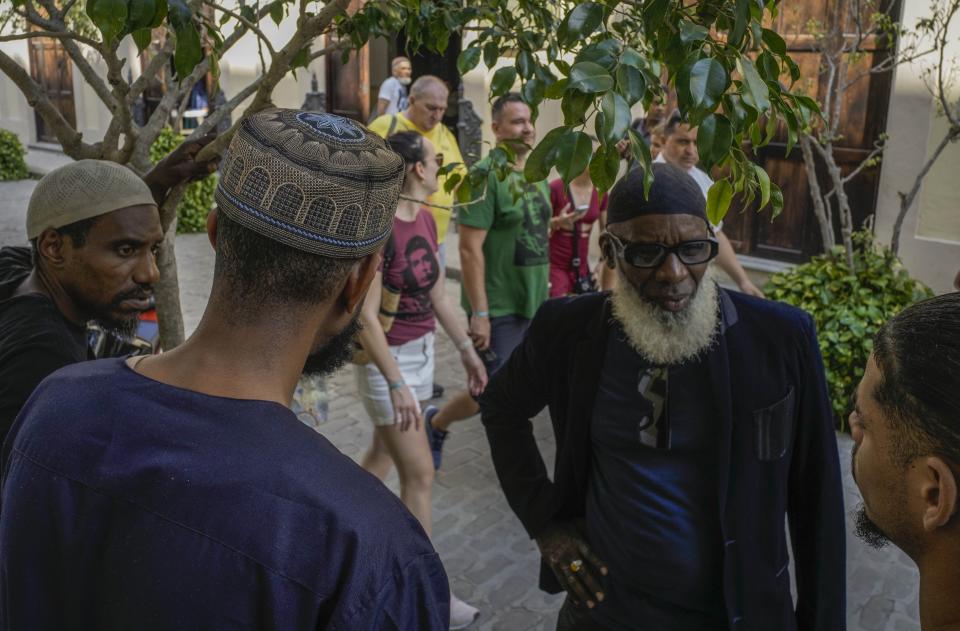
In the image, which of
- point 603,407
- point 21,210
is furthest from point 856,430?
point 21,210

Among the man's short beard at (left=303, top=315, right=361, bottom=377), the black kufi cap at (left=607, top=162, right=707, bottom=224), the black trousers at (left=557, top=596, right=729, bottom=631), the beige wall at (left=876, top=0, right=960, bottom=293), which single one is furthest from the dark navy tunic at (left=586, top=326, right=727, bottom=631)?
the beige wall at (left=876, top=0, right=960, bottom=293)

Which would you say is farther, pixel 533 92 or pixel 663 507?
pixel 663 507

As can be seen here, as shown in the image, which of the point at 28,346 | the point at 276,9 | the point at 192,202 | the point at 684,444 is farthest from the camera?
the point at 192,202

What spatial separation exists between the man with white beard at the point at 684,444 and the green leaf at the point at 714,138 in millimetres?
903

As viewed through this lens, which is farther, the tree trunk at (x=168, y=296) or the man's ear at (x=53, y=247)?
the tree trunk at (x=168, y=296)

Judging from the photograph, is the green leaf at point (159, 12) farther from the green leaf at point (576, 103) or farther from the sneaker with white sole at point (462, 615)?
the sneaker with white sole at point (462, 615)

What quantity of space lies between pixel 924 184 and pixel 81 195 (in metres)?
7.37

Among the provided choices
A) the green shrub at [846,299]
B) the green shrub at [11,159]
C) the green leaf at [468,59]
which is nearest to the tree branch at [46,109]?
the green leaf at [468,59]

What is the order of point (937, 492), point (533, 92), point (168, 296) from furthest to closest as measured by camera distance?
point (168, 296), point (533, 92), point (937, 492)

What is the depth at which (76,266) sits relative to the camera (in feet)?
8.51

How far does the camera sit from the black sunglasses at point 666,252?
8.55 ft

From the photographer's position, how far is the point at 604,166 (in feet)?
5.04

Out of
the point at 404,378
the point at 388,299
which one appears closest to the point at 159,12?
the point at 388,299

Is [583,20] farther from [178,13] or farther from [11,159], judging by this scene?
[11,159]
